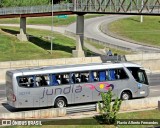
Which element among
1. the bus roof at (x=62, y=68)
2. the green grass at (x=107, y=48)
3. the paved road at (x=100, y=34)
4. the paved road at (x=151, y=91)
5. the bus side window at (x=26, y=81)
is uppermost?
the bus roof at (x=62, y=68)

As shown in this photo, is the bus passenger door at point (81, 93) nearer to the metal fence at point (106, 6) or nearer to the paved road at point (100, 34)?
the metal fence at point (106, 6)

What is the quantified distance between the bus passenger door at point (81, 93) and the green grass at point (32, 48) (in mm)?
32728

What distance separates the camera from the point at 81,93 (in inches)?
1206

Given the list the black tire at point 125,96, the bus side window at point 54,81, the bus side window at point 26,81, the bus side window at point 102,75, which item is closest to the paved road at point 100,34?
the black tire at point 125,96

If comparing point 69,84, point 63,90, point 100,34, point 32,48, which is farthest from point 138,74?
point 100,34

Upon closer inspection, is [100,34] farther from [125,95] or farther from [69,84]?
[69,84]

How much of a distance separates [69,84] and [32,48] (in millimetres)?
42942

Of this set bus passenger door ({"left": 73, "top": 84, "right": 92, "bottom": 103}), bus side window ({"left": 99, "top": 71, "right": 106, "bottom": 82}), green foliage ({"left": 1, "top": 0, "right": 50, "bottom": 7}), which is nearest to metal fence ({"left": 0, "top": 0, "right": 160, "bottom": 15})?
bus side window ({"left": 99, "top": 71, "right": 106, "bottom": 82})

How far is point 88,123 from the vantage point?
80.6 feet

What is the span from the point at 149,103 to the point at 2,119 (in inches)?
410

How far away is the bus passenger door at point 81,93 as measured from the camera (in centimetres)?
3041

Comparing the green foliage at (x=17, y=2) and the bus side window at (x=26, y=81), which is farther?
the green foliage at (x=17, y=2)


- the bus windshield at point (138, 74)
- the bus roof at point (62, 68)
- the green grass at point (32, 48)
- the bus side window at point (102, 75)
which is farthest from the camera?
the green grass at point (32, 48)

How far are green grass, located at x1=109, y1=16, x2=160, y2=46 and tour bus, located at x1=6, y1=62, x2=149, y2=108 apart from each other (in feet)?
198
